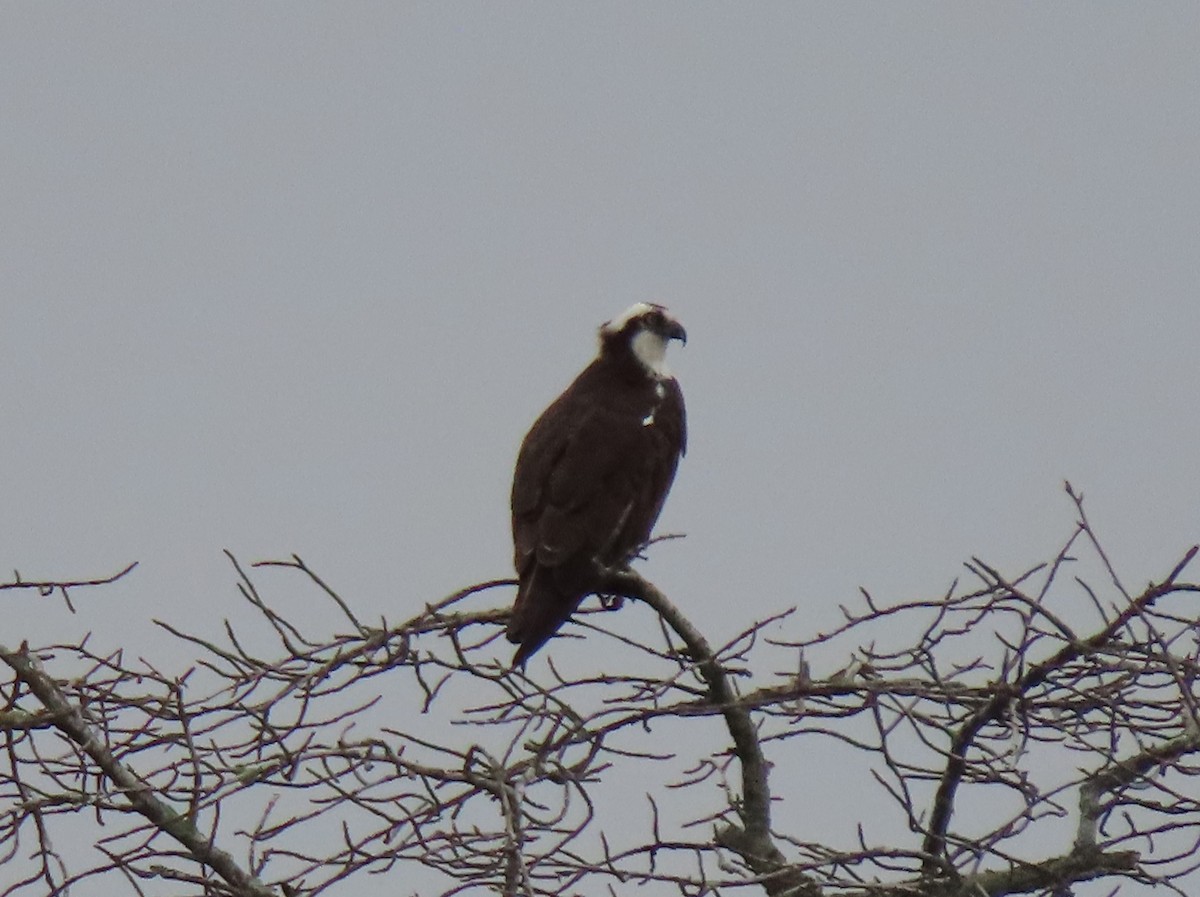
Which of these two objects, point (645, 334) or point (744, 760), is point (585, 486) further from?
point (744, 760)

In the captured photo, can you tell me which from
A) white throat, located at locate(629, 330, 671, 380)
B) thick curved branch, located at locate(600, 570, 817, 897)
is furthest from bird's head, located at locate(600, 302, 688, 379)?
thick curved branch, located at locate(600, 570, 817, 897)

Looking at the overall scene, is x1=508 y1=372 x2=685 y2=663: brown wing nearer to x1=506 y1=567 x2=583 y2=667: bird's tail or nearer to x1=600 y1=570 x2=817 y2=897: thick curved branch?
x1=506 y1=567 x2=583 y2=667: bird's tail

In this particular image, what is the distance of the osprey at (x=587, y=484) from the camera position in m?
6.18

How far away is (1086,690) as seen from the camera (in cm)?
450

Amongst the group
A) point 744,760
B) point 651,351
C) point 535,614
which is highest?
point 651,351

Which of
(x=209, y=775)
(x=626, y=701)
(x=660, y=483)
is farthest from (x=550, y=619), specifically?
(x=209, y=775)

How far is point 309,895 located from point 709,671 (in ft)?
5.06

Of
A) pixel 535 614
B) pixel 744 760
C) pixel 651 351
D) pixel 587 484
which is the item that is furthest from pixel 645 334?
pixel 744 760

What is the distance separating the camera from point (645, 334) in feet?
24.6

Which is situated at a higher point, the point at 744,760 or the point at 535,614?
the point at 535,614

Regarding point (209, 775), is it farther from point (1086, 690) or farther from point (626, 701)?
point (1086, 690)

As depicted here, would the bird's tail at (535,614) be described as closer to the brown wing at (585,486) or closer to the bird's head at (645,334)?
the brown wing at (585,486)

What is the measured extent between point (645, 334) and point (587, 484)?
1120 mm

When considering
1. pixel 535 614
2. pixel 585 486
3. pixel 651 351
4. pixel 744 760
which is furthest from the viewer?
pixel 651 351
